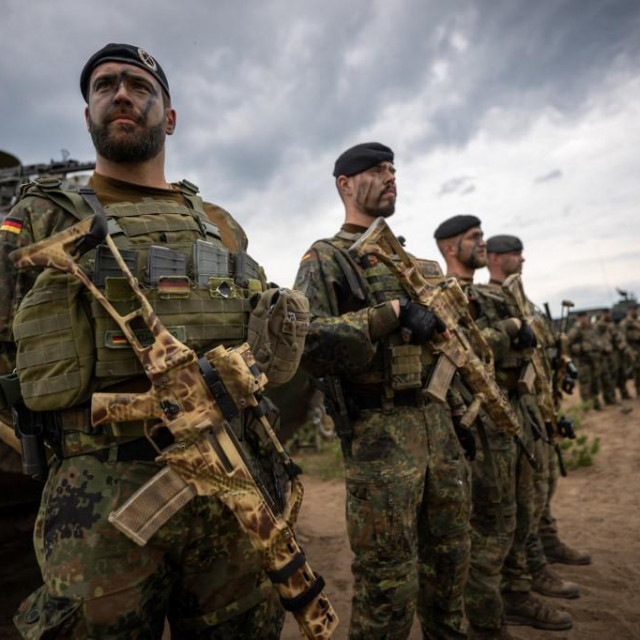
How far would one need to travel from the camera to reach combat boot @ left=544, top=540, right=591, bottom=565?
4.41 m

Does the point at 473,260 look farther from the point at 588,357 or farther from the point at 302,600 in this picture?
the point at 588,357

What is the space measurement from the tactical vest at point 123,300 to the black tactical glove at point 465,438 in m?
1.61

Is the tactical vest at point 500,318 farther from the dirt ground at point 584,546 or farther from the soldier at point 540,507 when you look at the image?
the dirt ground at point 584,546

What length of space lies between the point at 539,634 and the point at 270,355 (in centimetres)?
296

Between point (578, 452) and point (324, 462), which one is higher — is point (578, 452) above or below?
below

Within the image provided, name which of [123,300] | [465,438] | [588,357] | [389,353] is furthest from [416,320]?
[588,357]

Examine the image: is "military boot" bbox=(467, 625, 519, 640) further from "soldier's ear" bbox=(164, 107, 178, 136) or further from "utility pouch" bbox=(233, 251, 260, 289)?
"soldier's ear" bbox=(164, 107, 178, 136)

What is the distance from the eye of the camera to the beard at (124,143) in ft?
5.56

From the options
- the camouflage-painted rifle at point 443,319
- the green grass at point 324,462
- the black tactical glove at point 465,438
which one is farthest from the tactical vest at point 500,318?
the green grass at point 324,462

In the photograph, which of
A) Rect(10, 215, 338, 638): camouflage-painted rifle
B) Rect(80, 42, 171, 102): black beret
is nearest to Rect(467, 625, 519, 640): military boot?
Rect(10, 215, 338, 638): camouflage-painted rifle

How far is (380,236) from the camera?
9.00 feet

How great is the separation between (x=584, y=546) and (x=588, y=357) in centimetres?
893

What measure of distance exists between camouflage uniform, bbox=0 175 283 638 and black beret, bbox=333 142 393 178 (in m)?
1.50

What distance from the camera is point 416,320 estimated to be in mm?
2498
